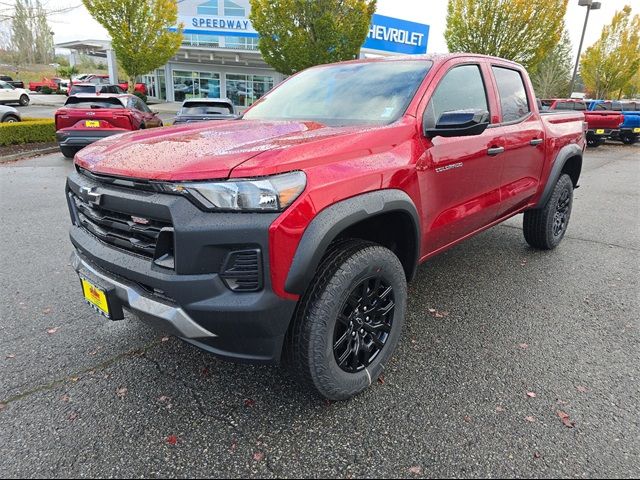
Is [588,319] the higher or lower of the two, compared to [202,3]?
lower

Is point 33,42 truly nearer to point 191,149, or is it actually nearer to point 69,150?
point 69,150

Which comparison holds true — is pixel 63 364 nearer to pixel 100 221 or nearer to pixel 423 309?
pixel 100 221

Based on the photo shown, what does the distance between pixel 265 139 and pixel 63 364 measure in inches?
71.1

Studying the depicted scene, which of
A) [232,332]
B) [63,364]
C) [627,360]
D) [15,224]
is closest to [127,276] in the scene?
Result: [232,332]

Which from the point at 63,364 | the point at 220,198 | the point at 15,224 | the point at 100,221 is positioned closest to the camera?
the point at 220,198

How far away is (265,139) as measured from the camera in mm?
2217

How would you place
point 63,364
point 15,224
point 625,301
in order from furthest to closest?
point 15,224 < point 625,301 < point 63,364

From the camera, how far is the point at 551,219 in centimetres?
445

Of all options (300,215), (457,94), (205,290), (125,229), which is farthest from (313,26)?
(205,290)

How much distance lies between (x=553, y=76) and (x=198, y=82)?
30709 mm

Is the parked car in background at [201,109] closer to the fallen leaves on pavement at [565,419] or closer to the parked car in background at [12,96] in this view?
the fallen leaves on pavement at [565,419]

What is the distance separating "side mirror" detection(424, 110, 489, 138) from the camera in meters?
2.46

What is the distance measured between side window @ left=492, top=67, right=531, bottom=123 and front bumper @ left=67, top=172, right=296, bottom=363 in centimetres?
261

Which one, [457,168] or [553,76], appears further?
[553,76]
